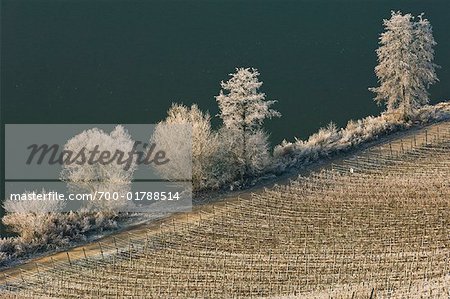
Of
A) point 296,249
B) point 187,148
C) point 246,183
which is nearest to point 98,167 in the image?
point 187,148

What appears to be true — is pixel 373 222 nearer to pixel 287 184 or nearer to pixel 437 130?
pixel 287 184

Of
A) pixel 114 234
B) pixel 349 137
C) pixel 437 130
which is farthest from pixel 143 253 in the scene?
pixel 437 130

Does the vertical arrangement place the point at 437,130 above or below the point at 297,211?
above

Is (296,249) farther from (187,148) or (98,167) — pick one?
(98,167)

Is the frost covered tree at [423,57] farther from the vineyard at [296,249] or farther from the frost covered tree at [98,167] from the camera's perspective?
the frost covered tree at [98,167]

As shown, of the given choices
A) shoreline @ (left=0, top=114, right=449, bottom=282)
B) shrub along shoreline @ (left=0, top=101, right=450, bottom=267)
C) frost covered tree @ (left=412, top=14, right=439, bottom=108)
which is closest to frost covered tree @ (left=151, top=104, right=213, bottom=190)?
shrub along shoreline @ (left=0, top=101, right=450, bottom=267)

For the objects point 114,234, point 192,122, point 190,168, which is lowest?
point 114,234

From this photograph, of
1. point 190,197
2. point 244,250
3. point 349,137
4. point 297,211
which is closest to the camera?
point 244,250
